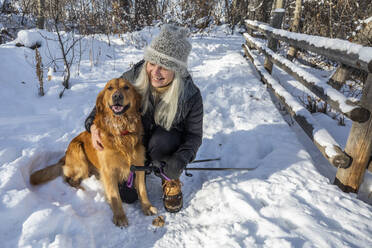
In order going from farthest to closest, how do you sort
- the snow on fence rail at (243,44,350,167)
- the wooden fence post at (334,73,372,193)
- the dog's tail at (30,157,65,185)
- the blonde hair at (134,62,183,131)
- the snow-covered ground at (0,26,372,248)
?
1. the dog's tail at (30,157,65,185)
2. the blonde hair at (134,62,183,131)
3. the snow on fence rail at (243,44,350,167)
4. the wooden fence post at (334,73,372,193)
5. the snow-covered ground at (0,26,372,248)

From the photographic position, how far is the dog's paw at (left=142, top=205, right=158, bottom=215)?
2.07 m

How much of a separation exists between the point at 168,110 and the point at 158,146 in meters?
0.33

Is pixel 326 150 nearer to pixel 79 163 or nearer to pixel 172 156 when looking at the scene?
pixel 172 156

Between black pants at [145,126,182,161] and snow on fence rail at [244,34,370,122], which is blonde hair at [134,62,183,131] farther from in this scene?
snow on fence rail at [244,34,370,122]

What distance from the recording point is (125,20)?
9312mm

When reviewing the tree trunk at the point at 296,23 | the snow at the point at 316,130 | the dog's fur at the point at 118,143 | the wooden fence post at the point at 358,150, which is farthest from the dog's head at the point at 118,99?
the tree trunk at the point at 296,23

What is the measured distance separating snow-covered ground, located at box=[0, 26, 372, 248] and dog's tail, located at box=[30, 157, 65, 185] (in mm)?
55

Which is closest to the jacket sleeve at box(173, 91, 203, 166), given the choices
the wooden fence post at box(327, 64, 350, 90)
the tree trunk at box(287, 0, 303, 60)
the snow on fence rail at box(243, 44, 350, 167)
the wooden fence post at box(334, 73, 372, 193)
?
the snow on fence rail at box(243, 44, 350, 167)

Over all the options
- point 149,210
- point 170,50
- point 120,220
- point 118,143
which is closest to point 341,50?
point 170,50

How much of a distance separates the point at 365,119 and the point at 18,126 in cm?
352

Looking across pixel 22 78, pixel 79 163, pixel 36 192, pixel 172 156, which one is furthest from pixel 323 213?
pixel 22 78

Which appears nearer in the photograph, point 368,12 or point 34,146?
point 34,146

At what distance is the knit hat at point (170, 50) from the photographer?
74.8 inches

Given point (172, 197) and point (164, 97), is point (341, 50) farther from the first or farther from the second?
point (172, 197)
